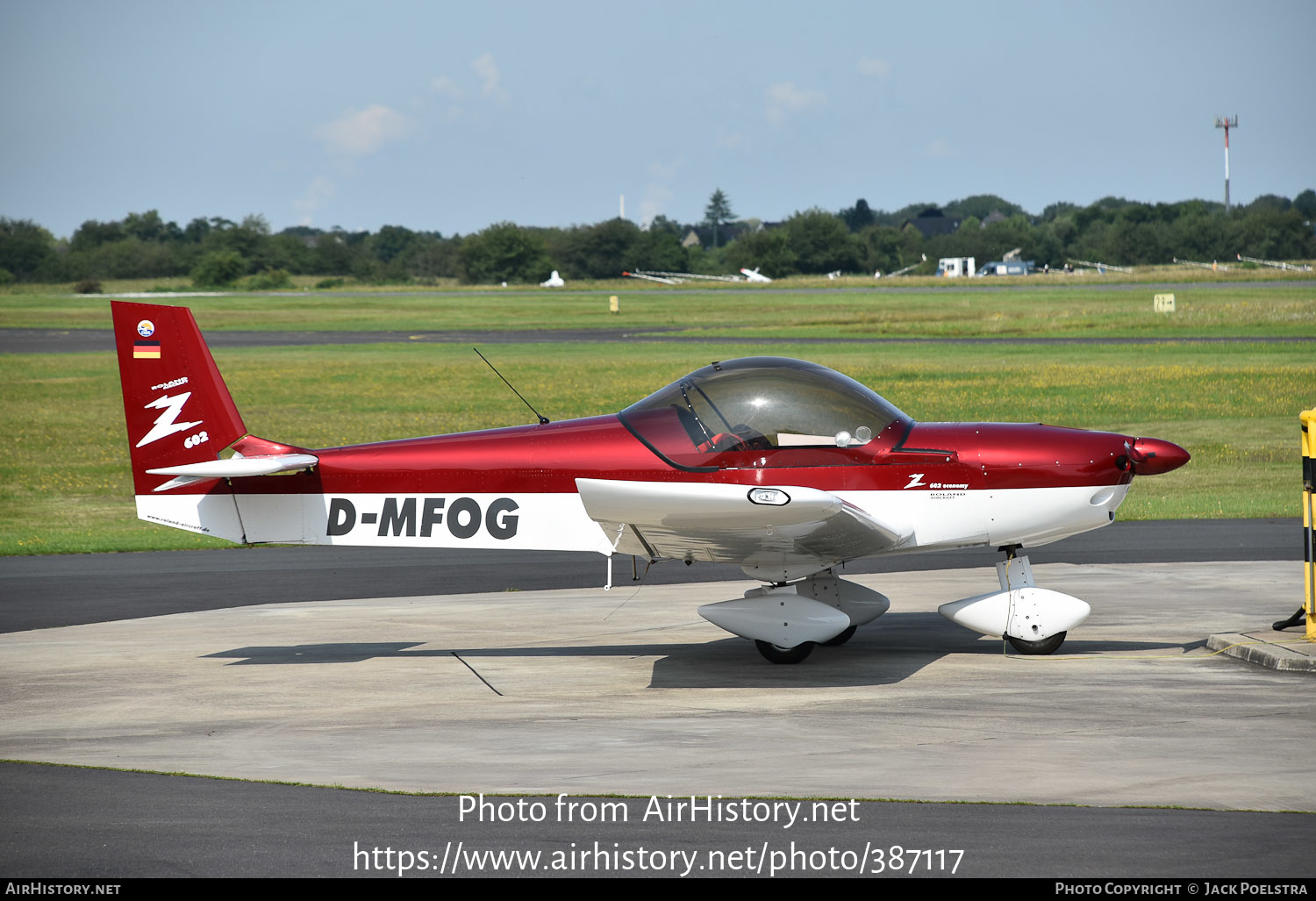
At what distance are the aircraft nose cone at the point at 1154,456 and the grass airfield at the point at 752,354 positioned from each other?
27.1ft

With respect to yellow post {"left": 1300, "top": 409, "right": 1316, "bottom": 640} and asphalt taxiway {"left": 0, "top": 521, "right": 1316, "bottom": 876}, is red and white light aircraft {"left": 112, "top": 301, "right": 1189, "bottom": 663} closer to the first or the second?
asphalt taxiway {"left": 0, "top": 521, "right": 1316, "bottom": 876}

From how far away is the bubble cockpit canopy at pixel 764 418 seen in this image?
29.1ft

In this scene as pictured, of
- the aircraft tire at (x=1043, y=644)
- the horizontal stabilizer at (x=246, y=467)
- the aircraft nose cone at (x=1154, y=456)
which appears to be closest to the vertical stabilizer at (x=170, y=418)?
the horizontal stabilizer at (x=246, y=467)

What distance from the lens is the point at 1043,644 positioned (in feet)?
30.0

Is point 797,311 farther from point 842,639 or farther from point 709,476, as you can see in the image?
point 709,476

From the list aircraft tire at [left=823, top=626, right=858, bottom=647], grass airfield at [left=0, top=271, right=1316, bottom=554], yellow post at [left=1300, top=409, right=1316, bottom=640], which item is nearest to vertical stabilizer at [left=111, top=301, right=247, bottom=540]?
aircraft tire at [left=823, top=626, right=858, bottom=647]

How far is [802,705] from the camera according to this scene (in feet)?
26.2

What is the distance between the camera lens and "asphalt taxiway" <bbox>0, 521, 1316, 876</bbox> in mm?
5680

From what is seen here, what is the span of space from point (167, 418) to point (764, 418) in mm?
4348

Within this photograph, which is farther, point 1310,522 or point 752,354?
point 752,354

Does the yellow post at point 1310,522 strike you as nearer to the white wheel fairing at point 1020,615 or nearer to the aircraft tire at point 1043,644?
the white wheel fairing at point 1020,615

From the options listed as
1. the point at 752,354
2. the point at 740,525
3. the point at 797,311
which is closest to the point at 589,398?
the point at 752,354

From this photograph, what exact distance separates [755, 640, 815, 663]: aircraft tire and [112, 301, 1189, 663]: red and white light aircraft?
21 mm

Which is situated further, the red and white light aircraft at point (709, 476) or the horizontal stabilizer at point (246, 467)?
the horizontal stabilizer at point (246, 467)
